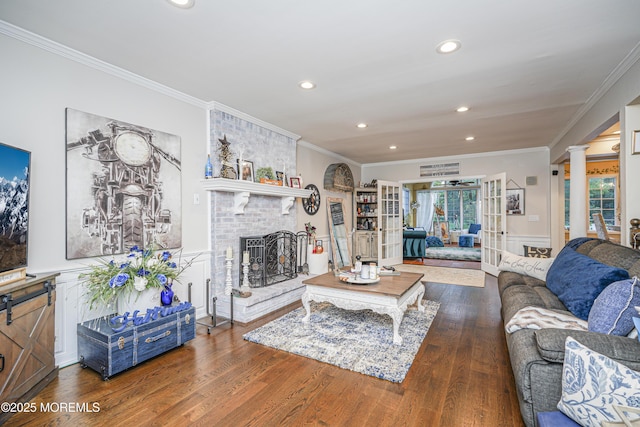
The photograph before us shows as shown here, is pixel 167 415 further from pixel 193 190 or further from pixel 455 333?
pixel 455 333

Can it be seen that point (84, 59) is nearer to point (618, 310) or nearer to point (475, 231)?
point (618, 310)

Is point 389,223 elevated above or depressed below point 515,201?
below

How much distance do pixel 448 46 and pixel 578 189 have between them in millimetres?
3591

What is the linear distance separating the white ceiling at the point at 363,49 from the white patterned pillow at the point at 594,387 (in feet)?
6.58

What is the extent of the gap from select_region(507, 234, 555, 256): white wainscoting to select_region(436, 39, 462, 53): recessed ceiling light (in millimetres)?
5084

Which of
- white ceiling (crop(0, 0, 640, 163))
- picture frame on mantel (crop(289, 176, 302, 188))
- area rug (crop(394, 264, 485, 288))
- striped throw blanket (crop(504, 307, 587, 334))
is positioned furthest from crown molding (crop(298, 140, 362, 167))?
striped throw blanket (crop(504, 307, 587, 334))

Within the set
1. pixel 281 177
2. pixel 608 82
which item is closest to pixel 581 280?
pixel 608 82

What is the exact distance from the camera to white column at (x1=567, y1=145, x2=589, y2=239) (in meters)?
4.27

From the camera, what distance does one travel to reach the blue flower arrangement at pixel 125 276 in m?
2.36

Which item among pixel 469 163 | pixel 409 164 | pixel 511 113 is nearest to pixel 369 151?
pixel 409 164

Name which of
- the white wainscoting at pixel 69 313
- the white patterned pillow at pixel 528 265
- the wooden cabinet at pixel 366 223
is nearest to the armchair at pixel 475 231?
the wooden cabinet at pixel 366 223

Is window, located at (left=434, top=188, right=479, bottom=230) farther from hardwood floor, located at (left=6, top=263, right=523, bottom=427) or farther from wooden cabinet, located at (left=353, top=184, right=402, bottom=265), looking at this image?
hardwood floor, located at (left=6, top=263, right=523, bottom=427)

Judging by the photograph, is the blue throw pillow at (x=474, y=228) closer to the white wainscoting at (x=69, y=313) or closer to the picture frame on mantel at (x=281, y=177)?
the picture frame on mantel at (x=281, y=177)

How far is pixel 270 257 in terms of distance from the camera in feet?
13.9
